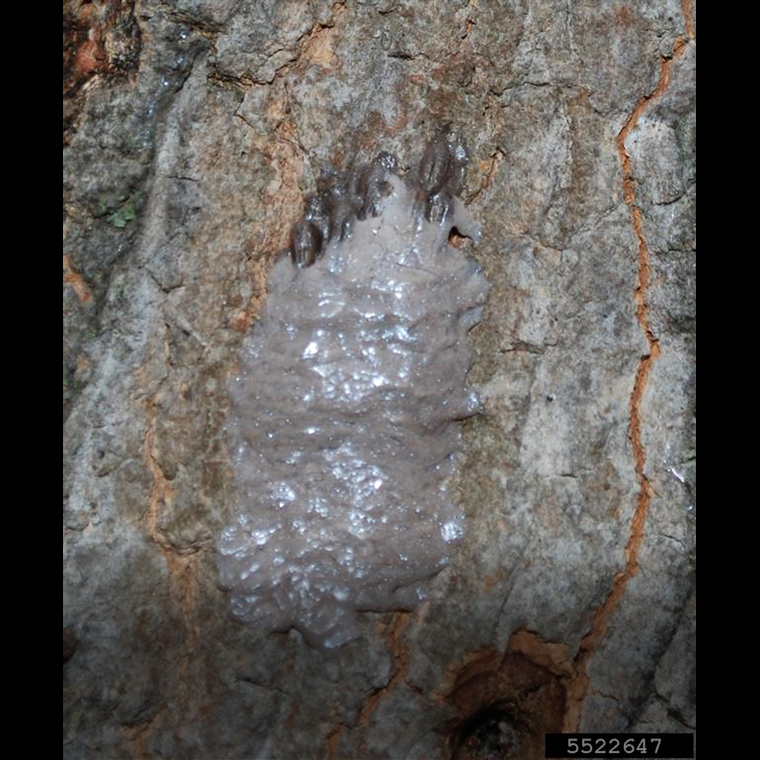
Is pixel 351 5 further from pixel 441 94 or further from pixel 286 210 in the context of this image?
pixel 286 210

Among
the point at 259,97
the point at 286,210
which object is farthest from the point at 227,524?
the point at 259,97

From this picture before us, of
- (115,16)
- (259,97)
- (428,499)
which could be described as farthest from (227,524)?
(115,16)

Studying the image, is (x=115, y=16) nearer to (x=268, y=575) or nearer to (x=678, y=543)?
(x=268, y=575)

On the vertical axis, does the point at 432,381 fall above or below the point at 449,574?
above

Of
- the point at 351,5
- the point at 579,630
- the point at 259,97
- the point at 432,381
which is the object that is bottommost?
the point at 579,630

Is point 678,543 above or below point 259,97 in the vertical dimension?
below

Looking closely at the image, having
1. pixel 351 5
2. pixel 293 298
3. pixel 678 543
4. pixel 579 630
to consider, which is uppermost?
pixel 351 5

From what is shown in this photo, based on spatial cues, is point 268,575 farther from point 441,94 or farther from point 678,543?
point 441,94
